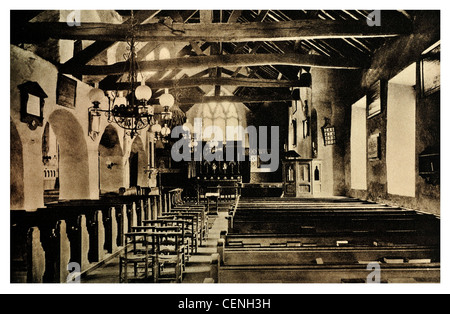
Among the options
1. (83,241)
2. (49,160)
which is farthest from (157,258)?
(49,160)

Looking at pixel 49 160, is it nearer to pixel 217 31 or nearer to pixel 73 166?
pixel 73 166

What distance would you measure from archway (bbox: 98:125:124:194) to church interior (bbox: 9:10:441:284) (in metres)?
0.03

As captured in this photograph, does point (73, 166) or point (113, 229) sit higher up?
point (73, 166)

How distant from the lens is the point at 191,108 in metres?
18.4

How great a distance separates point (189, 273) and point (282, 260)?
2.39 m

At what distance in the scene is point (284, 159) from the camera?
974 centimetres

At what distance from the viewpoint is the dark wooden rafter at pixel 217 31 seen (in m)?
5.21

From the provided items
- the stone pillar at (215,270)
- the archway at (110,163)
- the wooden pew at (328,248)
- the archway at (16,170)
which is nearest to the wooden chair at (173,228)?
the wooden pew at (328,248)

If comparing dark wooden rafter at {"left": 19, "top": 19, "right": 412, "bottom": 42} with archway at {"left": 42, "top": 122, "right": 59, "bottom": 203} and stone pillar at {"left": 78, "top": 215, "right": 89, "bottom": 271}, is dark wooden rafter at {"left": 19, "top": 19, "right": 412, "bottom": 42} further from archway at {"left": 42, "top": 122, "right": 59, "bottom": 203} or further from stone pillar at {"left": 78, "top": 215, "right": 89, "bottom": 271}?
archway at {"left": 42, "top": 122, "right": 59, "bottom": 203}

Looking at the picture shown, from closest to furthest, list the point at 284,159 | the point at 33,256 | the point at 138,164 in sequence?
the point at 33,256 → the point at 284,159 → the point at 138,164

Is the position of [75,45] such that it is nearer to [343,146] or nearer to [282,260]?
[343,146]

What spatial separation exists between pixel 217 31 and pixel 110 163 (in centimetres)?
663

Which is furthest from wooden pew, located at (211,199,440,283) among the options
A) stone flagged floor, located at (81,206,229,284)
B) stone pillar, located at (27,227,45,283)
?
stone pillar, located at (27,227,45,283)

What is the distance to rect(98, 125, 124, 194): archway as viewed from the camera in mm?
10898
